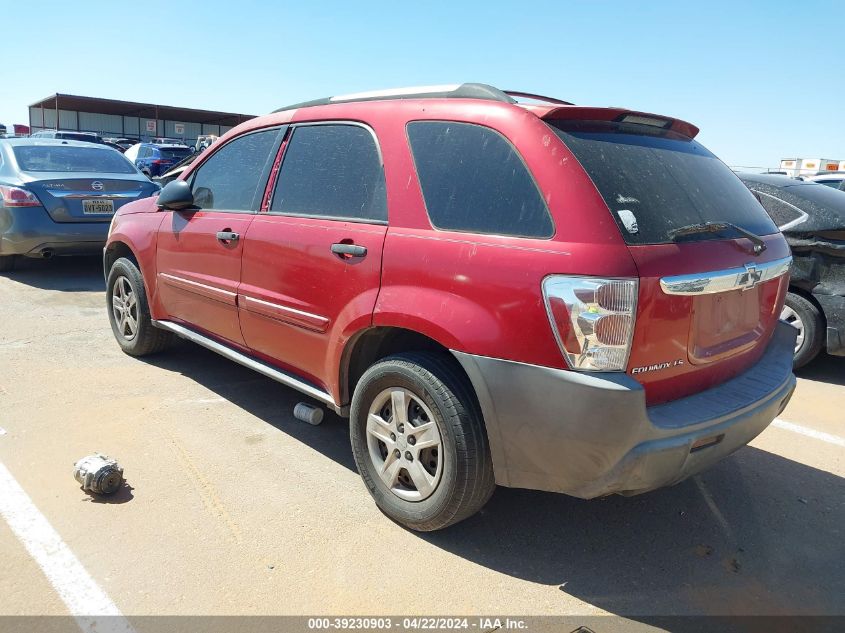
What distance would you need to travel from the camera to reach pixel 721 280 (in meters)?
2.48

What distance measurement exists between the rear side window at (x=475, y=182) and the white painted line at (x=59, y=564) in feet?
6.25

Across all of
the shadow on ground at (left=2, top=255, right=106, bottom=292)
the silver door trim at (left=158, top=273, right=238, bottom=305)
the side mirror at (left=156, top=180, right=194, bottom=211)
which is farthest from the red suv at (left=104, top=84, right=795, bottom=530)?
the shadow on ground at (left=2, top=255, right=106, bottom=292)

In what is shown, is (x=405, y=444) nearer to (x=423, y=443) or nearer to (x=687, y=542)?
(x=423, y=443)

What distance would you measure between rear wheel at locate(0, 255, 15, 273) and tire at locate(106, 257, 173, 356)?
3.82 m

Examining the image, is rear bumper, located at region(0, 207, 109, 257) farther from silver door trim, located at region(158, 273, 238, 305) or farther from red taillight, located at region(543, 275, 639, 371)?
red taillight, located at region(543, 275, 639, 371)

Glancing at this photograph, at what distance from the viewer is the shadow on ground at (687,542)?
2537mm

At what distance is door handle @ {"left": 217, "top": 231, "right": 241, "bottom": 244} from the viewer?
3676mm

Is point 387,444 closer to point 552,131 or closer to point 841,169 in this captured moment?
point 552,131

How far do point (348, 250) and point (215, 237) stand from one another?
4.24ft

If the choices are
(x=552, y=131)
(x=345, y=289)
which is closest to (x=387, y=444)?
(x=345, y=289)

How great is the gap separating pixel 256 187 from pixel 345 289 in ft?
3.84

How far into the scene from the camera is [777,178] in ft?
18.9

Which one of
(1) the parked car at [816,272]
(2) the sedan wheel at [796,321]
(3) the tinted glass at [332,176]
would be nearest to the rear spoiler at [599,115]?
(3) the tinted glass at [332,176]

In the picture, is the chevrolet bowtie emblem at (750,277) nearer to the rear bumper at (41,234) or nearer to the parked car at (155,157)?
the rear bumper at (41,234)
